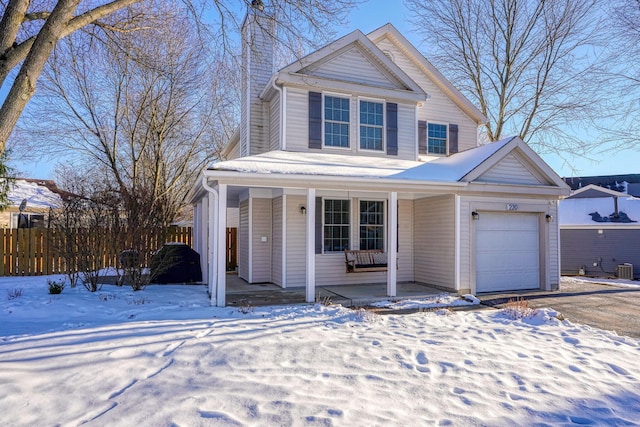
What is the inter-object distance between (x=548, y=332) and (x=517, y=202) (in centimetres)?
470

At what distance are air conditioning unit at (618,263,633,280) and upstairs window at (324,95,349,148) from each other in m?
15.7

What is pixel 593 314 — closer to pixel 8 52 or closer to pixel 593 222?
pixel 8 52

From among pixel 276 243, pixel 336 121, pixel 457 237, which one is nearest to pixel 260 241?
pixel 276 243

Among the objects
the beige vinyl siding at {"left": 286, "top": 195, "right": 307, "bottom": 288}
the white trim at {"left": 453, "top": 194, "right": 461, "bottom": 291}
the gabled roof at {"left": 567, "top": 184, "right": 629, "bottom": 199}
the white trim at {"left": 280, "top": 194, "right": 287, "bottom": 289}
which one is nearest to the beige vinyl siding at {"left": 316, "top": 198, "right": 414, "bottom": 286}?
the beige vinyl siding at {"left": 286, "top": 195, "right": 307, "bottom": 288}

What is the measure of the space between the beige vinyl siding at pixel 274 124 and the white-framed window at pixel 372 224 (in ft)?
9.28

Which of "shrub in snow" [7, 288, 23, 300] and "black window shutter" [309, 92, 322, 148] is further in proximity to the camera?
"black window shutter" [309, 92, 322, 148]

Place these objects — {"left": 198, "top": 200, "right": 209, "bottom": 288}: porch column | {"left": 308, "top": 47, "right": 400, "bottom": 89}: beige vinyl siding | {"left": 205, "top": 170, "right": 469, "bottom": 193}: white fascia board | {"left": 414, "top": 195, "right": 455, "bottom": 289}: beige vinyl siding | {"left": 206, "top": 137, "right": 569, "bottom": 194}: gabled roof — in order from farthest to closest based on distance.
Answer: {"left": 308, "top": 47, "right": 400, "bottom": 89}: beige vinyl siding
{"left": 198, "top": 200, "right": 209, "bottom": 288}: porch column
{"left": 414, "top": 195, "right": 455, "bottom": 289}: beige vinyl siding
{"left": 206, "top": 137, "right": 569, "bottom": 194}: gabled roof
{"left": 205, "top": 170, "right": 469, "bottom": 193}: white fascia board

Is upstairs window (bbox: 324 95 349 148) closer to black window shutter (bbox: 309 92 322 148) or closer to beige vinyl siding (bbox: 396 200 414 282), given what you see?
black window shutter (bbox: 309 92 322 148)

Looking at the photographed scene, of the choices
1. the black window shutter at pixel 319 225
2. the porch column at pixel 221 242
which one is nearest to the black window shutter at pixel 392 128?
the black window shutter at pixel 319 225

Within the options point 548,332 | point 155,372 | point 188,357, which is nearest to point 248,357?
point 188,357

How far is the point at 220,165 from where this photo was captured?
7.27 meters

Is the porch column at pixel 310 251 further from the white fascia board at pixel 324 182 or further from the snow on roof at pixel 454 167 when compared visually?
the snow on roof at pixel 454 167

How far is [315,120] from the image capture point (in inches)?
400

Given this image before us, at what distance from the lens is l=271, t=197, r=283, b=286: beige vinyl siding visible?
33.3 feet
